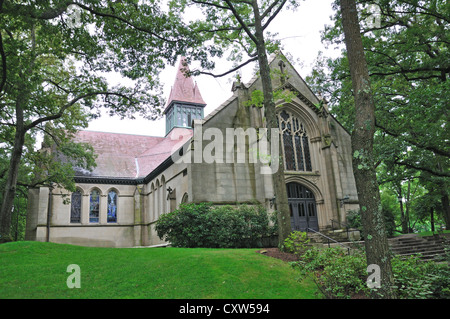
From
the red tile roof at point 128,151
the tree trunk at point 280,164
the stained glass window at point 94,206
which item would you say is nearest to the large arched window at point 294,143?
the tree trunk at point 280,164

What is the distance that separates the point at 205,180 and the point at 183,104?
25.0 m

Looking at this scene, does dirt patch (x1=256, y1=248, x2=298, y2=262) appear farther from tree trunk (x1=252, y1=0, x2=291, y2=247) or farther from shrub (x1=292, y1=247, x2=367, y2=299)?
shrub (x1=292, y1=247, x2=367, y2=299)

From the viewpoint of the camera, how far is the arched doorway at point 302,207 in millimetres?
21062

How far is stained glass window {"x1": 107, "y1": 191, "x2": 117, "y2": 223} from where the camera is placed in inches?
1170

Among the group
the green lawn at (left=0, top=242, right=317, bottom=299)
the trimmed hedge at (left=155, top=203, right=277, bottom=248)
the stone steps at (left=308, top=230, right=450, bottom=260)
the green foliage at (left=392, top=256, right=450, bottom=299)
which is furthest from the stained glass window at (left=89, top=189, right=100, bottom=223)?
the green foliage at (left=392, top=256, right=450, bottom=299)

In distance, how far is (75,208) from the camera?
28859 mm

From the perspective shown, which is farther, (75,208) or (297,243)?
(75,208)

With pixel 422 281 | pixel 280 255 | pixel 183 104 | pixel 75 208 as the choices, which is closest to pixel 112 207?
pixel 75 208

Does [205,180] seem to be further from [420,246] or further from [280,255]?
[420,246]

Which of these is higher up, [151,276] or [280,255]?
[280,255]

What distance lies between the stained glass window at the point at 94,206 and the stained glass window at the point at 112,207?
972mm

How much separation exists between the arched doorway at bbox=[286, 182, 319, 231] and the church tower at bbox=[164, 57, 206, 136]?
21814mm

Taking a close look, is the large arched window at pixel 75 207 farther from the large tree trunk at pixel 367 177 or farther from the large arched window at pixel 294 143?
the large tree trunk at pixel 367 177
